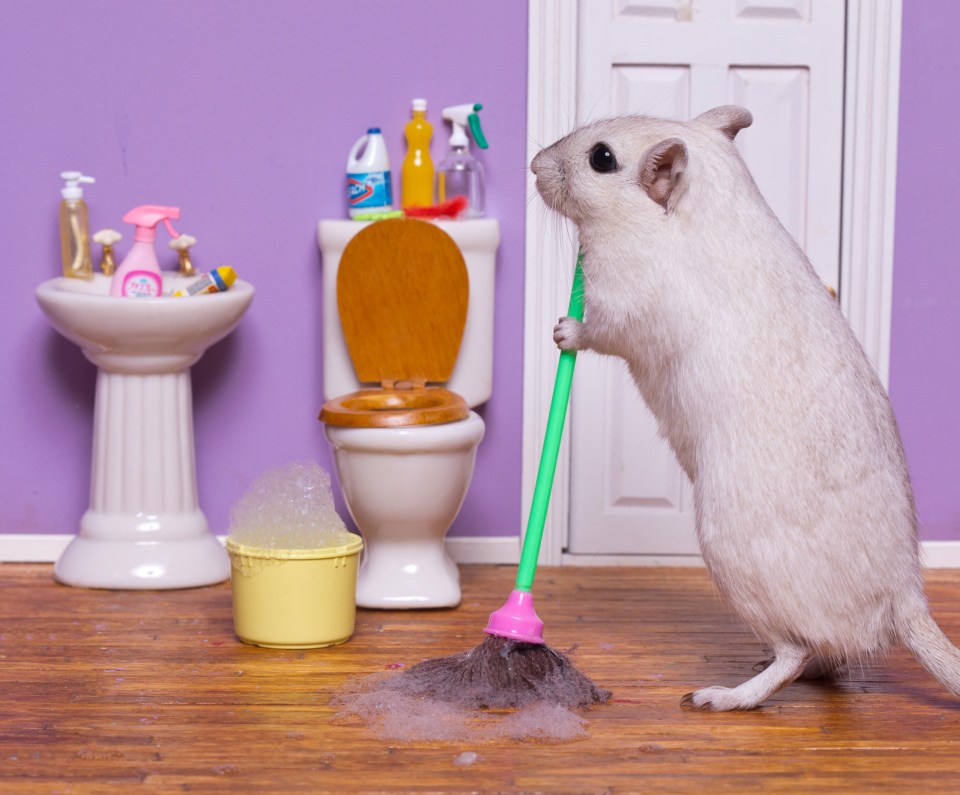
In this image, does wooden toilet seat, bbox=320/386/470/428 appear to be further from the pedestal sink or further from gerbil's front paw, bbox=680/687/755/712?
Answer: gerbil's front paw, bbox=680/687/755/712

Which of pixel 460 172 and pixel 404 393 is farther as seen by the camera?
pixel 460 172

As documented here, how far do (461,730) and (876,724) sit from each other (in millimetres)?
696

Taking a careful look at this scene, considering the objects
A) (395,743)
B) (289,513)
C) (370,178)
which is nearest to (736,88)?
(370,178)

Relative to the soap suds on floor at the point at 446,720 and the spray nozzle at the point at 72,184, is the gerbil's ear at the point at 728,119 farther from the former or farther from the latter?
the spray nozzle at the point at 72,184

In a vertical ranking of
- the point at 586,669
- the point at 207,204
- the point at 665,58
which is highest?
the point at 665,58

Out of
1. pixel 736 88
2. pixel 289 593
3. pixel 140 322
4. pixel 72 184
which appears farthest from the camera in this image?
pixel 736 88

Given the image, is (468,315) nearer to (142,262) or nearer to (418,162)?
(418,162)

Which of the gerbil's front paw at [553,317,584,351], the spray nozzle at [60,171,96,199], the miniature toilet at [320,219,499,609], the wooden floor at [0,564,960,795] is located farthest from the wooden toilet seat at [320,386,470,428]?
the spray nozzle at [60,171,96,199]

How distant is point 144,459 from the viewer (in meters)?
2.95

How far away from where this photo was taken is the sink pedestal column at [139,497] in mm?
2930

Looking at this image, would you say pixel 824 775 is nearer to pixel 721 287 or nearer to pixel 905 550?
pixel 905 550

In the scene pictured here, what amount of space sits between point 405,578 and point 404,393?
1.39 ft

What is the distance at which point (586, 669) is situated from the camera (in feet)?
7.77

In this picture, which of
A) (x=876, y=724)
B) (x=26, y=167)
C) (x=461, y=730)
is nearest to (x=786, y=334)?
(x=876, y=724)
